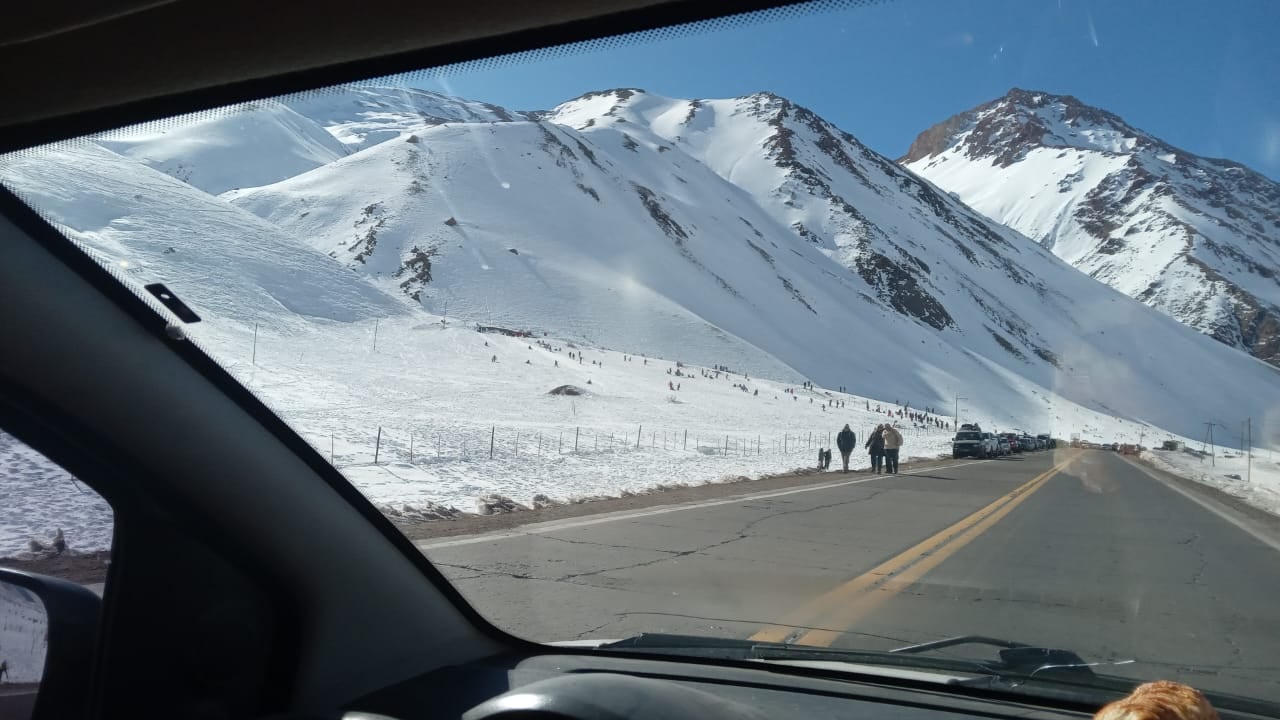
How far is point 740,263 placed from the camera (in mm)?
105438

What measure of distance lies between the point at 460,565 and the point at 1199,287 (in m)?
5.64

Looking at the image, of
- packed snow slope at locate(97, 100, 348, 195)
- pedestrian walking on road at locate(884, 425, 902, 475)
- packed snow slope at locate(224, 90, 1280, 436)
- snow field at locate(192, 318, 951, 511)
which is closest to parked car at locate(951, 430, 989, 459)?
snow field at locate(192, 318, 951, 511)

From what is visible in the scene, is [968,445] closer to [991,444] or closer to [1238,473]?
[991,444]

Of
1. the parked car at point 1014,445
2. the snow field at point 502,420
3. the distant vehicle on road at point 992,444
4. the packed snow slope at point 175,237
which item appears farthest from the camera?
the parked car at point 1014,445

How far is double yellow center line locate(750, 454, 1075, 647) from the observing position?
470 centimetres

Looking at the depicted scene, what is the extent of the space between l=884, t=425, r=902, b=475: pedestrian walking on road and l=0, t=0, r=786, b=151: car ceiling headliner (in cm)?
1232

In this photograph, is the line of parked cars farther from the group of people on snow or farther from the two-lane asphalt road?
the two-lane asphalt road

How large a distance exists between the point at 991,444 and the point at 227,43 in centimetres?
1987

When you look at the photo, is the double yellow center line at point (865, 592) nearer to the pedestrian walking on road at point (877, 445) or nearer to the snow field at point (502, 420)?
the snow field at point (502, 420)

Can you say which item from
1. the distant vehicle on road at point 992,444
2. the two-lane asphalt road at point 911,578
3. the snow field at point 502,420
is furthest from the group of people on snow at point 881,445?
the distant vehicle on road at point 992,444

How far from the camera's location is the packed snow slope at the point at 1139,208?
4191 mm

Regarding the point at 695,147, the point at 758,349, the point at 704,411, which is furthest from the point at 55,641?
the point at 758,349

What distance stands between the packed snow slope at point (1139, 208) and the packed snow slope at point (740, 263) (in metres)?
0.57

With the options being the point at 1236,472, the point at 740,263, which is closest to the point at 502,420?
the point at 1236,472
